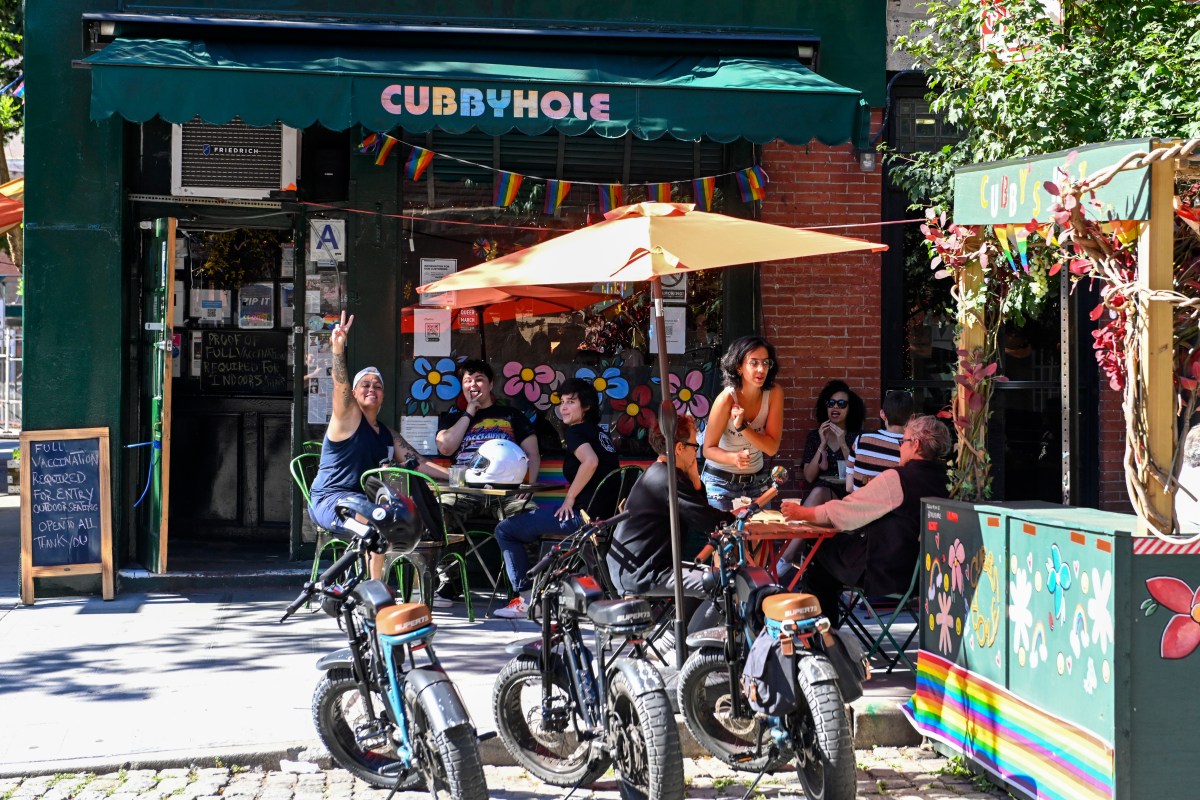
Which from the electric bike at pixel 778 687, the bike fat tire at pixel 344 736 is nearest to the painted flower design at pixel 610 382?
the electric bike at pixel 778 687

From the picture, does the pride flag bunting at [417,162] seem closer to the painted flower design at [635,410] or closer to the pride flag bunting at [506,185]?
the pride flag bunting at [506,185]

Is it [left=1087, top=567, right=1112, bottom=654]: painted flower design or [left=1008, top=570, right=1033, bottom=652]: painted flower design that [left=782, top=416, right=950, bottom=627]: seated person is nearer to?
[left=1008, top=570, right=1033, bottom=652]: painted flower design

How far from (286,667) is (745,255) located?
3200 mm

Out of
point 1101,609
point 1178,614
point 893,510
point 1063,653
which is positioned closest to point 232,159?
point 893,510

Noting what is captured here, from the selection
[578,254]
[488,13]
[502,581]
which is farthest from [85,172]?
[578,254]

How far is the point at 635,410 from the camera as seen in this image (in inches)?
370

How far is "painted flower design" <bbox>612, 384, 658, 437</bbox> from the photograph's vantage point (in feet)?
30.8

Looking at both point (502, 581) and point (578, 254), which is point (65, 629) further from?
point (578, 254)

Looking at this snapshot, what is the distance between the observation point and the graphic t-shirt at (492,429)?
28.0 feet

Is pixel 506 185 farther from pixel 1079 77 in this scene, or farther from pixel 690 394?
pixel 1079 77

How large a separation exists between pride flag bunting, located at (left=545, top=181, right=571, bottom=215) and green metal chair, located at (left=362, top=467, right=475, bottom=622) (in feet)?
7.87

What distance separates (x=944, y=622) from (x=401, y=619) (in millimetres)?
2421

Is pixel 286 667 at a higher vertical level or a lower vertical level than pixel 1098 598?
lower

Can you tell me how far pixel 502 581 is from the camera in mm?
8969
